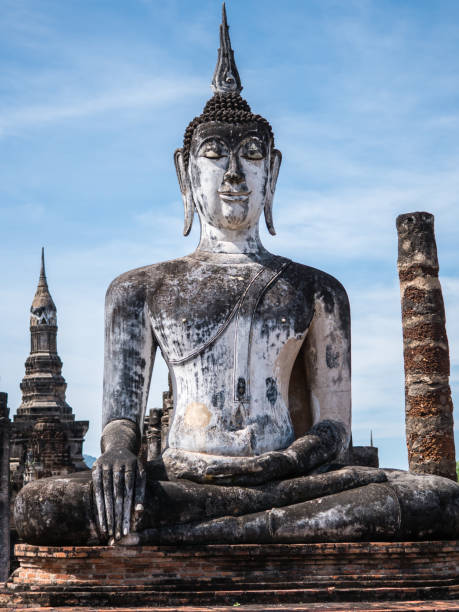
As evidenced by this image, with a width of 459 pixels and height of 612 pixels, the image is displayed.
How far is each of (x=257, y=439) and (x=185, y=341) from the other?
2.44ft

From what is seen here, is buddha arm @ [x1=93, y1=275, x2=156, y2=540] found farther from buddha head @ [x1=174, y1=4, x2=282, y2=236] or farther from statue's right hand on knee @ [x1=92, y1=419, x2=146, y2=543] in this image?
buddha head @ [x1=174, y1=4, x2=282, y2=236]

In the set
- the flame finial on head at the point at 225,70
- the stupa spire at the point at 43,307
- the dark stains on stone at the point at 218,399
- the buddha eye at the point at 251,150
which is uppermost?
the stupa spire at the point at 43,307

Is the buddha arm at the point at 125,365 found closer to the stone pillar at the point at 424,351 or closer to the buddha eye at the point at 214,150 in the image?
the buddha eye at the point at 214,150

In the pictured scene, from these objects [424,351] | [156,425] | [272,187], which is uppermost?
[424,351]

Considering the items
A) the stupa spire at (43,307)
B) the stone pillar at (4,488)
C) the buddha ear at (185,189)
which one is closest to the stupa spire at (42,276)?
the stupa spire at (43,307)

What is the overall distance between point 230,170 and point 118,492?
224 cm

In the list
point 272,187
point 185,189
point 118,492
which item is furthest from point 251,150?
point 118,492

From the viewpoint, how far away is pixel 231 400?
679 centimetres

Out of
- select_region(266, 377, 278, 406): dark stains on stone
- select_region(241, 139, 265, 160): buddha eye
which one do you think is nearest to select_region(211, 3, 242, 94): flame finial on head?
select_region(241, 139, 265, 160): buddha eye

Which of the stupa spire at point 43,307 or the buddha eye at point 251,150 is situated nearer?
the buddha eye at point 251,150

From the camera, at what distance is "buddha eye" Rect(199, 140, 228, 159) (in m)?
7.22

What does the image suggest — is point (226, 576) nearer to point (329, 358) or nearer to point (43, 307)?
point (329, 358)

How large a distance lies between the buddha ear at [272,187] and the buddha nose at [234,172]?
38 cm

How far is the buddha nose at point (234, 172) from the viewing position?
7164 millimetres
